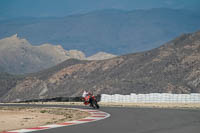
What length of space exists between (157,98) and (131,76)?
71909 millimetres

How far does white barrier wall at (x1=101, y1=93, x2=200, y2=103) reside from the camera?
46562mm

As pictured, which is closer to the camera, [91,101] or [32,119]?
[32,119]

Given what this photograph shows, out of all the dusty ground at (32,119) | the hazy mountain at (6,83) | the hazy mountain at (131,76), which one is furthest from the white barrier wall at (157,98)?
the hazy mountain at (6,83)

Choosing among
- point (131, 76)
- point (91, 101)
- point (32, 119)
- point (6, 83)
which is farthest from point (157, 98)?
point (6, 83)

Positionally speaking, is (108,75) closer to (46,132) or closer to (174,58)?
(174,58)

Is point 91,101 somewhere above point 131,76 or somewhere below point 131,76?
below

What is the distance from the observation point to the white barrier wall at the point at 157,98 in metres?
46.6

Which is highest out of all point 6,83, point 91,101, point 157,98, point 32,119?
point 6,83

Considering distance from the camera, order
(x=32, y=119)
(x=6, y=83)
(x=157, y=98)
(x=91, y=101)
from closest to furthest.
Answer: (x=32, y=119) < (x=91, y=101) < (x=157, y=98) < (x=6, y=83)

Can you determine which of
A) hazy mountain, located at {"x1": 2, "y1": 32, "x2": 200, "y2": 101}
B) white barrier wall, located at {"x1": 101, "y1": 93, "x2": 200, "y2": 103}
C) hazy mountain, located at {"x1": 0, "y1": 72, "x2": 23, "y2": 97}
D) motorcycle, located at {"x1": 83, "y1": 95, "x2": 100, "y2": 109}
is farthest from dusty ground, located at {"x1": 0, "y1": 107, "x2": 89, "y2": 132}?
hazy mountain, located at {"x1": 0, "y1": 72, "x2": 23, "y2": 97}

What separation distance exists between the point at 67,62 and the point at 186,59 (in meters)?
57.5

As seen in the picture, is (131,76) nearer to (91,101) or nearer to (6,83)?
(6,83)

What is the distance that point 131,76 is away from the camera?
399 feet

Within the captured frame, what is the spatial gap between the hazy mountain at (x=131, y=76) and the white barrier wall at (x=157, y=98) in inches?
1922
